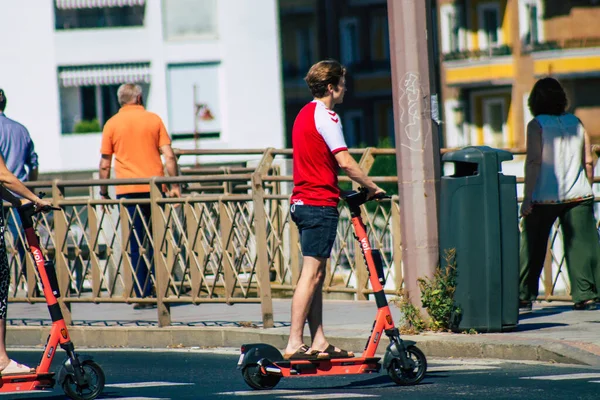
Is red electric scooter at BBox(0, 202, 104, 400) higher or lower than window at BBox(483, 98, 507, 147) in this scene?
lower

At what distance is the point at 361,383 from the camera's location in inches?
331

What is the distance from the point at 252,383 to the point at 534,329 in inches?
115

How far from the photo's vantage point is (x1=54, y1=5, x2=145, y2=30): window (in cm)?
4603

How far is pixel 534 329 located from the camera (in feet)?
33.9

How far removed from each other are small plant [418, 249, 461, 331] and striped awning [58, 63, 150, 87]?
36660 mm

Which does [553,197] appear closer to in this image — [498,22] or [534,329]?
[534,329]

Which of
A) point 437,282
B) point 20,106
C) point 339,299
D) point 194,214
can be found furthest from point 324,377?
point 20,106

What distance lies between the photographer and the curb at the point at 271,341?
30.5 feet

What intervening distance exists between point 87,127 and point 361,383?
38381 mm

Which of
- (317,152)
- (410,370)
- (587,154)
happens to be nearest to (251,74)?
(587,154)

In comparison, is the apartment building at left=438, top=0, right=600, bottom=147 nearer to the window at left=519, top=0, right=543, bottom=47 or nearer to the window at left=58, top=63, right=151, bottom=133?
the window at left=519, top=0, right=543, bottom=47

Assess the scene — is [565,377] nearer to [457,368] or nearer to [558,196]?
[457,368]

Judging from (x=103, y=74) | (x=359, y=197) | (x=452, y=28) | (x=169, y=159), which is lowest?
(x=359, y=197)

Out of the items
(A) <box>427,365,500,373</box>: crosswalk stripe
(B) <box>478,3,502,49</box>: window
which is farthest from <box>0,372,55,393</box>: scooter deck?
(B) <box>478,3,502,49</box>: window
